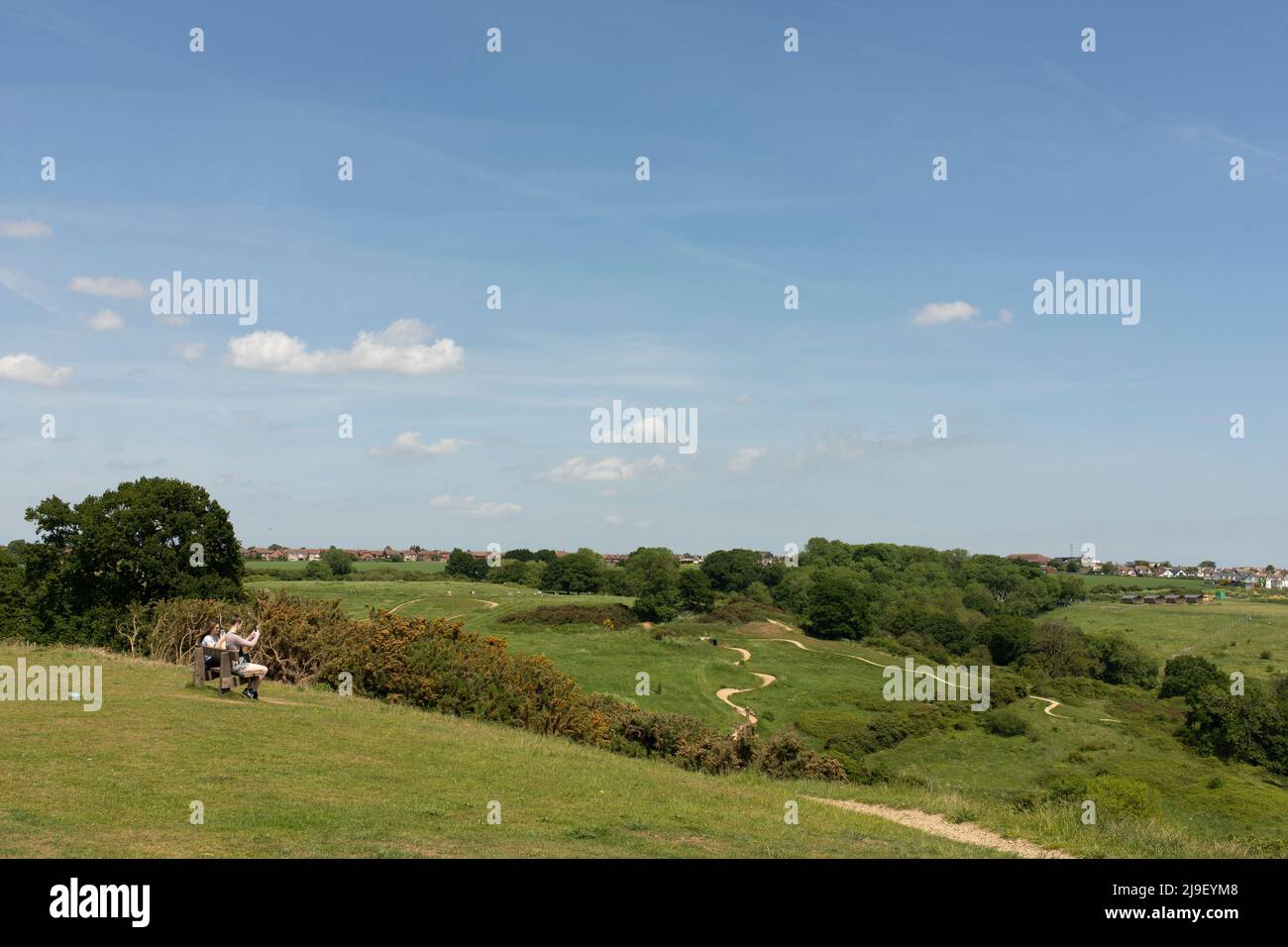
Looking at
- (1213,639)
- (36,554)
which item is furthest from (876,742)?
(1213,639)

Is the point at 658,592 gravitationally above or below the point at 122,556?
below

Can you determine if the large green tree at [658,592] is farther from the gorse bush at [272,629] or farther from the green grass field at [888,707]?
the gorse bush at [272,629]

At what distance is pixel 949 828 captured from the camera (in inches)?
683

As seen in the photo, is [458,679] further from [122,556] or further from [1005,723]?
[1005,723]

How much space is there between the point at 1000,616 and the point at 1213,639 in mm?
30634

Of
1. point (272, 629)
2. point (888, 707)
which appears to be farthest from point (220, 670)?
point (888, 707)

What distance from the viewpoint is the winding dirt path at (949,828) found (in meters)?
14.8

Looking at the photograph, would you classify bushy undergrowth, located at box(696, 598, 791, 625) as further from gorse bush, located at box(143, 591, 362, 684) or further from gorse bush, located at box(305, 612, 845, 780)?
gorse bush, located at box(305, 612, 845, 780)

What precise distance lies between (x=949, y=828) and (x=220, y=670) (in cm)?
1631

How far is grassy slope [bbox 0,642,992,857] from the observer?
11.4 m
